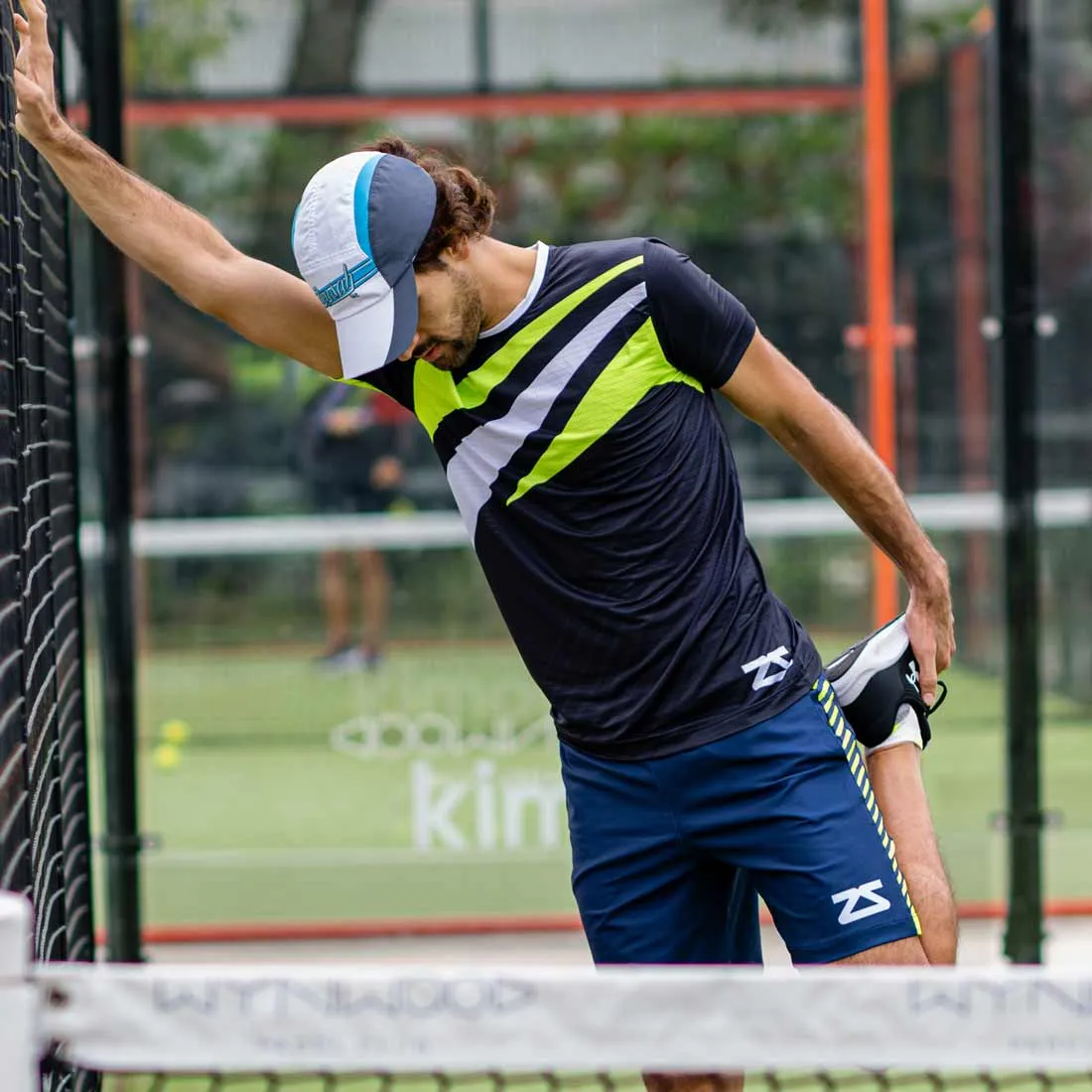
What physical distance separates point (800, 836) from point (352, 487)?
294cm

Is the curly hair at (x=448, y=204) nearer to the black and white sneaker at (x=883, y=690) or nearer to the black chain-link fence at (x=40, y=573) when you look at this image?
the black chain-link fence at (x=40, y=573)

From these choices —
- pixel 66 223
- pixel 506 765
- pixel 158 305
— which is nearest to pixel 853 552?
pixel 506 765

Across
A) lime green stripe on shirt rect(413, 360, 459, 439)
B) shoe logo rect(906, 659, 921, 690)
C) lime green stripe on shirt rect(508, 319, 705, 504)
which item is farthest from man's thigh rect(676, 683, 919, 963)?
lime green stripe on shirt rect(413, 360, 459, 439)

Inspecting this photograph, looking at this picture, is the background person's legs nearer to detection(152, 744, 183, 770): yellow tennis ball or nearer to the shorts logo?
detection(152, 744, 183, 770): yellow tennis ball

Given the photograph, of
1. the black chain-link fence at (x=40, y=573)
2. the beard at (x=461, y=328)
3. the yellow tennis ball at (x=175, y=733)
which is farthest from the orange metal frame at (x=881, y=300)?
the beard at (x=461, y=328)

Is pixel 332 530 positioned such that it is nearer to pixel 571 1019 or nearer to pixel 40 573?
pixel 40 573

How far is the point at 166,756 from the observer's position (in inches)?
205

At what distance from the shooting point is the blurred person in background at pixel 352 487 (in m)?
5.12

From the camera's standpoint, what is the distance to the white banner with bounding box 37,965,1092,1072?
64.1 inches

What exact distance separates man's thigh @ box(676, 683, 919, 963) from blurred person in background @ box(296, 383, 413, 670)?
9.22 feet

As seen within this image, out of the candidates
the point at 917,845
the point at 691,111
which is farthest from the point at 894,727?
the point at 691,111

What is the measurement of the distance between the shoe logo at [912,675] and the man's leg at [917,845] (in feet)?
0.30

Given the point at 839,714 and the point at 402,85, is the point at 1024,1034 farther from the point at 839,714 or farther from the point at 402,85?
the point at 402,85

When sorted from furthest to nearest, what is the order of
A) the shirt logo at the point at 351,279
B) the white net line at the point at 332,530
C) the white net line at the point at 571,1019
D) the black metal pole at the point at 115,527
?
the white net line at the point at 332,530 → the black metal pole at the point at 115,527 → the shirt logo at the point at 351,279 → the white net line at the point at 571,1019
